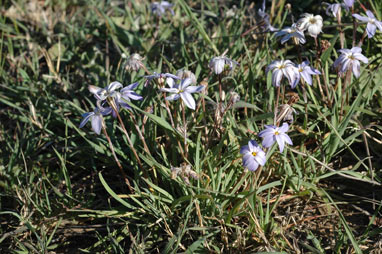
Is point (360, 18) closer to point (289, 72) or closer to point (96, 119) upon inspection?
point (289, 72)

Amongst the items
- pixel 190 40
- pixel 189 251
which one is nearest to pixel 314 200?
pixel 189 251

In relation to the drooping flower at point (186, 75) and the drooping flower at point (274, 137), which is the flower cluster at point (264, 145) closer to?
the drooping flower at point (274, 137)

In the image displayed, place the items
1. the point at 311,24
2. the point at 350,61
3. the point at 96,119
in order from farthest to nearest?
the point at 311,24
the point at 350,61
the point at 96,119

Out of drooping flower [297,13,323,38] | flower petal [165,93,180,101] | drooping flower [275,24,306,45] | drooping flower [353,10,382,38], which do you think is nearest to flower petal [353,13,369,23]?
drooping flower [353,10,382,38]

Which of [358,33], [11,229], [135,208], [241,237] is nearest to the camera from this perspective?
[241,237]

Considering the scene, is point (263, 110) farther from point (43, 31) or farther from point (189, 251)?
point (43, 31)

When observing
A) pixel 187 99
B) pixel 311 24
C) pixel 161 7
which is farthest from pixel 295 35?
pixel 161 7

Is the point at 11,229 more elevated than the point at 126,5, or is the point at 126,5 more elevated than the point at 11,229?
the point at 126,5

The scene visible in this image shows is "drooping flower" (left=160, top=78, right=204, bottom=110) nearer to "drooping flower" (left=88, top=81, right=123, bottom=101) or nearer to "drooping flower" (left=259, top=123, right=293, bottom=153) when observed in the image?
"drooping flower" (left=88, top=81, right=123, bottom=101)
